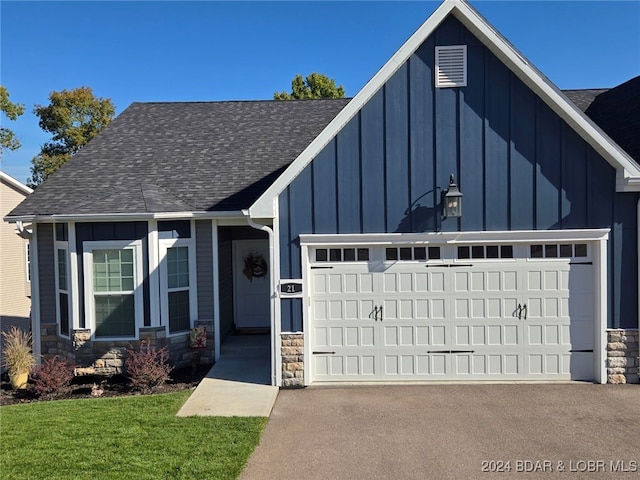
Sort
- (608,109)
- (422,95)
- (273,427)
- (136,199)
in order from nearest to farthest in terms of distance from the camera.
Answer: (273,427), (422,95), (136,199), (608,109)

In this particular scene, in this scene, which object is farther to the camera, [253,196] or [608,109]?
[608,109]

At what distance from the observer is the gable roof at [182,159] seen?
30.8 feet

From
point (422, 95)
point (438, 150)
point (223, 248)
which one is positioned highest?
point (422, 95)

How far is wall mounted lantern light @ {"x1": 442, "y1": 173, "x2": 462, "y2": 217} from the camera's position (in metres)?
7.45

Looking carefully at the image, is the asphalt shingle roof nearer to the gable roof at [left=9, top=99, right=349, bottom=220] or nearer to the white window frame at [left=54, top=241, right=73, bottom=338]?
the gable roof at [left=9, top=99, right=349, bottom=220]

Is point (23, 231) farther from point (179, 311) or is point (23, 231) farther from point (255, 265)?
point (255, 265)

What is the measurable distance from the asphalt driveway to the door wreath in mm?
4496

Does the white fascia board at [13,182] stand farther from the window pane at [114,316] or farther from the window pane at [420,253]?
the window pane at [420,253]

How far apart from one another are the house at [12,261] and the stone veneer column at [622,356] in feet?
61.0

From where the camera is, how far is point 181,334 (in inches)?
372

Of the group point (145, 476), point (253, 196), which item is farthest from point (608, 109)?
point (145, 476)

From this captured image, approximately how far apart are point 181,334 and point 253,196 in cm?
317

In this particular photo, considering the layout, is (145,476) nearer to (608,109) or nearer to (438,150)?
(438,150)

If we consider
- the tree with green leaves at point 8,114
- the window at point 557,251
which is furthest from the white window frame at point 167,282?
the tree with green leaves at point 8,114
